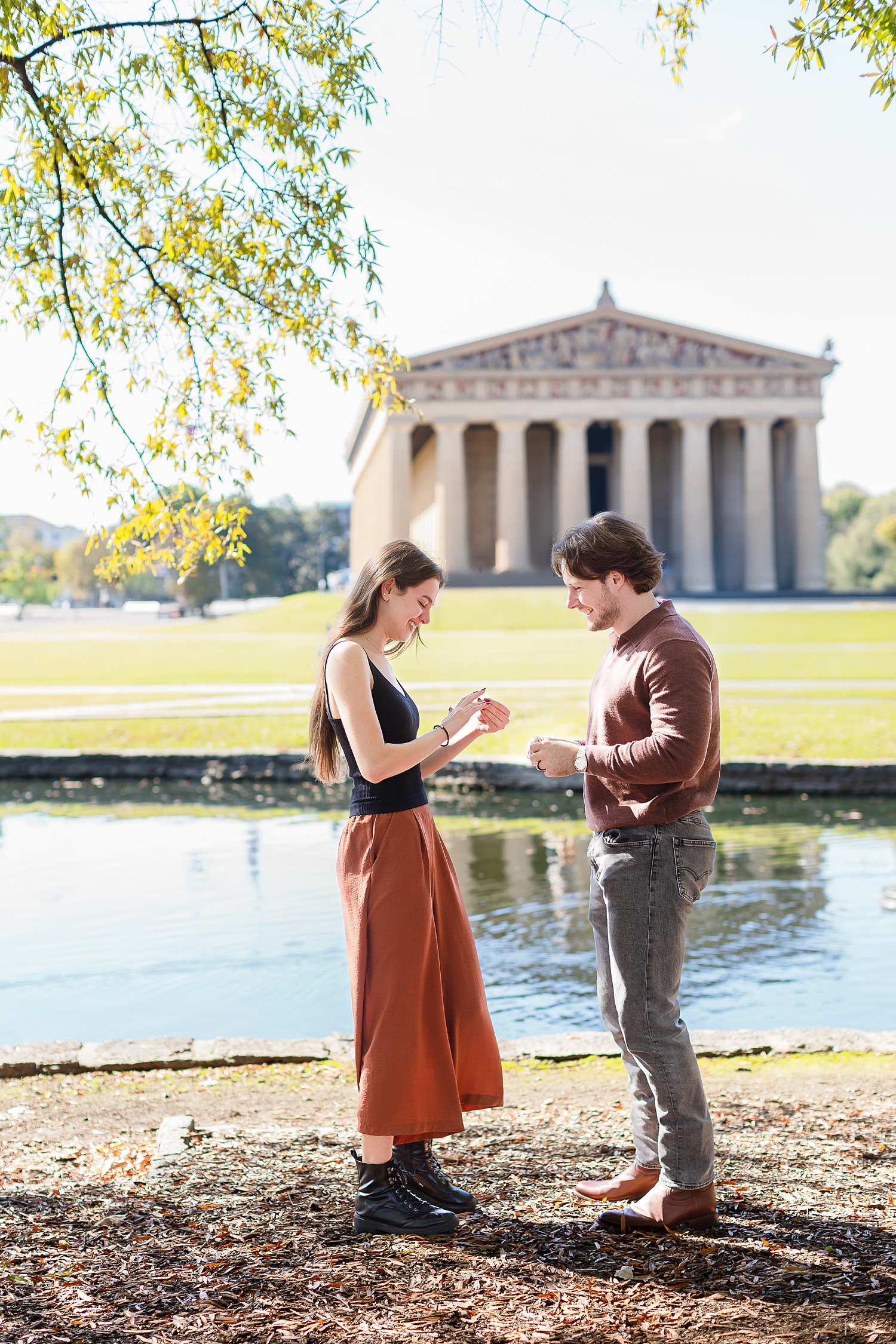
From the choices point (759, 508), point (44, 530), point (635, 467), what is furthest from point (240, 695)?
point (44, 530)

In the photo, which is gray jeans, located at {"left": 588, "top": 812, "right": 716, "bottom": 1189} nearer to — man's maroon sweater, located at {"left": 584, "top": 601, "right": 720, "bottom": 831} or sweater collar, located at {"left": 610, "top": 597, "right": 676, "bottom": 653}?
man's maroon sweater, located at {"left": 584, "top": 601, "right": 720, "bottom": 831}

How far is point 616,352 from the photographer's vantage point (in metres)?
61.4

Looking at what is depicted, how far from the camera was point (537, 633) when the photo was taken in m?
39.5

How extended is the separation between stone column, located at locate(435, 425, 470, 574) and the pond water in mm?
46882

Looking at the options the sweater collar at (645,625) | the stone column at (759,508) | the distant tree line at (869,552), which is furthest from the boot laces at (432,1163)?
the distant tree line at (869,552)

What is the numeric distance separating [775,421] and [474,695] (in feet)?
212

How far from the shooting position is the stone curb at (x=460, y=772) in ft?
50.6

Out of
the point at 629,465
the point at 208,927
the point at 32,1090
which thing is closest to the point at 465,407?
the point at 629,465

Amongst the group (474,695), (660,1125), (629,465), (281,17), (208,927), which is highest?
(629,465)

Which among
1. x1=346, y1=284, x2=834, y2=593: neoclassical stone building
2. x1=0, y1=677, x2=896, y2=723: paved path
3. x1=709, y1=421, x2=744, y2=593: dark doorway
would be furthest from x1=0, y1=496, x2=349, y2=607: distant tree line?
x1=0, y1=677, x2=896, y2=723: paved path

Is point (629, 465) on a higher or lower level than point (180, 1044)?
higher

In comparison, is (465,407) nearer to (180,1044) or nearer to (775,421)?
(775,421)

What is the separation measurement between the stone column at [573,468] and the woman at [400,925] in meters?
58.4

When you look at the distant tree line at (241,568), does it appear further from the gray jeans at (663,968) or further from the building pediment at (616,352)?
the gray jeans at (663,968)
